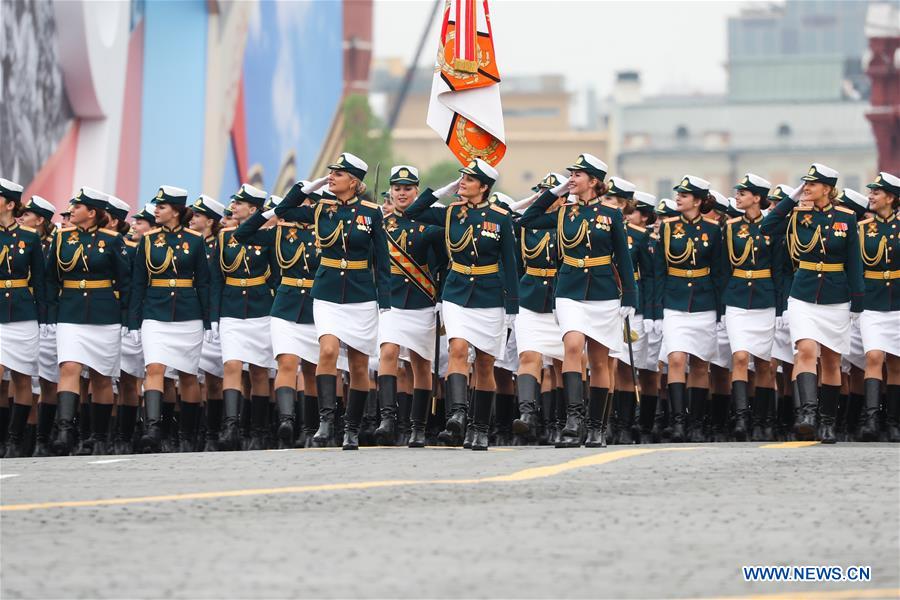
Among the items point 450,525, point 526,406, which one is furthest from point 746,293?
point 450,525

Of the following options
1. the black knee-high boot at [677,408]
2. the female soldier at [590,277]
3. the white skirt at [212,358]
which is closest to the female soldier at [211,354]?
the white skirt at [212,358]

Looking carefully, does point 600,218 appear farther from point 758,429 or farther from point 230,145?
point 230,145

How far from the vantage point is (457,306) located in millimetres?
13688

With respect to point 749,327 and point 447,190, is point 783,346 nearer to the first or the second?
point 749,327

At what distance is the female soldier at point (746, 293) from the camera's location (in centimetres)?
1565

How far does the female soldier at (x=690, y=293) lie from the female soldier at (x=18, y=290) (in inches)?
183

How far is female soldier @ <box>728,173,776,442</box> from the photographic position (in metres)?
15.6

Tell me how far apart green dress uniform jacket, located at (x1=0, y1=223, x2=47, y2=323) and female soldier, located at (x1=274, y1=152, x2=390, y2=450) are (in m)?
2.21

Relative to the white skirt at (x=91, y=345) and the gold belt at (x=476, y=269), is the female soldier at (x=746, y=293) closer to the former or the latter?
the gold belt at (x=476, y=269)

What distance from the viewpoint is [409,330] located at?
570 inches

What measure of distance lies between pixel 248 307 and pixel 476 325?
2540 millimetres

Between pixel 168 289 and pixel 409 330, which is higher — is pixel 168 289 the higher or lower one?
the higher one

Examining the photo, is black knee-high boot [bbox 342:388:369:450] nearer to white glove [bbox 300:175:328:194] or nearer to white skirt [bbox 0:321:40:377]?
white glove [bbox 300:175:328:194]

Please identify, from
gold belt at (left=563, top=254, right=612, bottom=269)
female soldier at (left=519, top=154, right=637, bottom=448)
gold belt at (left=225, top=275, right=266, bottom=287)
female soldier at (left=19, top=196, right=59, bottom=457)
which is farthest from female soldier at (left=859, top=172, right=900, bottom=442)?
female soldier at (left=19, top=196, right=59, bottom=457)
